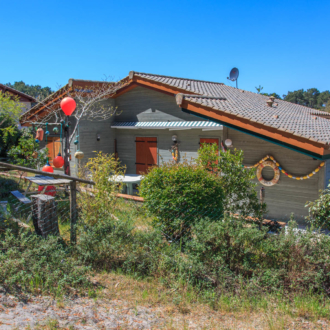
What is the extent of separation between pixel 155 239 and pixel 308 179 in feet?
15.6

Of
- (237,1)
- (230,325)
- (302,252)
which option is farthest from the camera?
(237,1)

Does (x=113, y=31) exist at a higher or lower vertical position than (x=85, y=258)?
higher

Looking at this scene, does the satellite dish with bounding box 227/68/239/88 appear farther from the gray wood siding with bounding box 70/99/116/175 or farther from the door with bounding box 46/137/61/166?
the door with bounding box 46/137/61/166

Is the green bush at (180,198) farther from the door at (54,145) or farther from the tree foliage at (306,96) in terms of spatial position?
the tree foliage at (306,96)

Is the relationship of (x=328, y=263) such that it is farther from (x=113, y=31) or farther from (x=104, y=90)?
(x=113, y=31)

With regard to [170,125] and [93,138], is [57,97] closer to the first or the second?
[93,138]

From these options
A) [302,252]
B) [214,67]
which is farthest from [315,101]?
[302,252]

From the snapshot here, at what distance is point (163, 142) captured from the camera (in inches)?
469

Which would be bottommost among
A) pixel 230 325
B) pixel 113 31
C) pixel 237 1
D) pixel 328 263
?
pixel 230 325

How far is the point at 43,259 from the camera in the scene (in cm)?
395

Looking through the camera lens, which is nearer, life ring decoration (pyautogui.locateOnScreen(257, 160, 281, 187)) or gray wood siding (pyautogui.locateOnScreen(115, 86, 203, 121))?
life ring decoration (pyautogui.locateOnScreen(257, 160, 281, 187))

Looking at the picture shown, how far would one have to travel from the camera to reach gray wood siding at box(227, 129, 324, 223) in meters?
7.51

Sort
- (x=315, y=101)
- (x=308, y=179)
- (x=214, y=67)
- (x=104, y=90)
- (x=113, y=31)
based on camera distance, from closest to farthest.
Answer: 1. (x=308, y=179)
2. (x=104, y=90)
3. (x=113, y=31)
4. (x=214, y=67)
5. (x=315, y=101)

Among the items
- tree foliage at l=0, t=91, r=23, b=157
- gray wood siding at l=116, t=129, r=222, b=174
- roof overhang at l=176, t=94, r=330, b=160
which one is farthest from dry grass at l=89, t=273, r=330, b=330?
tree foliage at l=0, t=91, r=23, b=157
